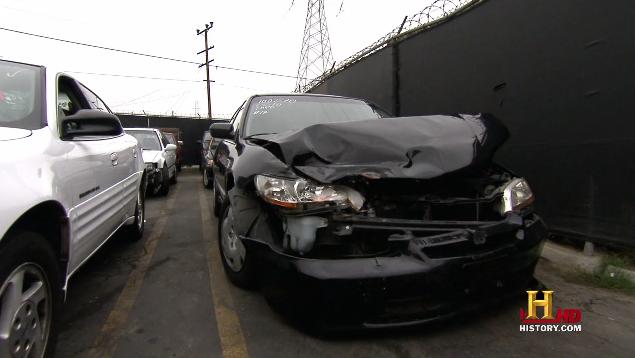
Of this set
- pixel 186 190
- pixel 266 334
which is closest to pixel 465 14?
pixel 266 334

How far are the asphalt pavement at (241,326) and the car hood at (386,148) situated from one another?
2.84 ft

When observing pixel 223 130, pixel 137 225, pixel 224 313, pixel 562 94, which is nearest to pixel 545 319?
pixel 224 313

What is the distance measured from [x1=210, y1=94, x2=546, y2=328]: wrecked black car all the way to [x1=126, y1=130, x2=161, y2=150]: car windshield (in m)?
7.61

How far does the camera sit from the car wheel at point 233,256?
3053mm

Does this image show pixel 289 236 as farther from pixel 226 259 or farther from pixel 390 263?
pixel 226 259

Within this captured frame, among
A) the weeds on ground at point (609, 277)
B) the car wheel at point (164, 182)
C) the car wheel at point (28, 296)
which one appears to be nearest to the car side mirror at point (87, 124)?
the car wheel at point (28, 296)

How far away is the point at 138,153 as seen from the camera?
192 inches

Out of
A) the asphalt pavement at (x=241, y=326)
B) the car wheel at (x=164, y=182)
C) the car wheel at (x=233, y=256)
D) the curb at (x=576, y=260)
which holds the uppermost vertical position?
the car wheel at (x=164, y=182)

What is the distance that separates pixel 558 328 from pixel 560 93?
103 inches

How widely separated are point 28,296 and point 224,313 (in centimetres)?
125

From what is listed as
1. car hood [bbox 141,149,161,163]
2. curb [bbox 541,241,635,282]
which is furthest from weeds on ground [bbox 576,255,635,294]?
car hood [bbox 141,149,161,163]

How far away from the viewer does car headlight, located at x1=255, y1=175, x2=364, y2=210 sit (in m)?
2.27

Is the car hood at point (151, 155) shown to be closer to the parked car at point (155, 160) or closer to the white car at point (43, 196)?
the parked car at point (155, 160)

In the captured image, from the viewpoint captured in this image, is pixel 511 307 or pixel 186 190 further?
pixel 186 190
